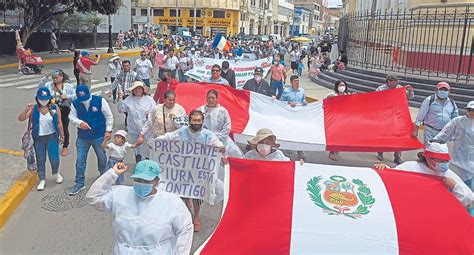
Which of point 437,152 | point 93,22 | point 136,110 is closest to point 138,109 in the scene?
point 136,110

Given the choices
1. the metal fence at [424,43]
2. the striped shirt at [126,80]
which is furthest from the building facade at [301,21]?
the striped shirt at [126,80]

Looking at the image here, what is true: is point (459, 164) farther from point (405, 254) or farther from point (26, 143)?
point (26, 143)

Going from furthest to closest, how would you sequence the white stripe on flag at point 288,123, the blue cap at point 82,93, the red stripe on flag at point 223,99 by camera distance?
the red stripe on flag at point 223,99 → the white stripe on flag at point 288,123 → the blue cap at point 82,93

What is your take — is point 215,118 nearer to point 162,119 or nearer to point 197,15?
point 162,119

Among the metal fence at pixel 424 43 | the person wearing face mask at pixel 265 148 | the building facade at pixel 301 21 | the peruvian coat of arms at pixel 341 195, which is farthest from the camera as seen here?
the building facade at pixel 301 21

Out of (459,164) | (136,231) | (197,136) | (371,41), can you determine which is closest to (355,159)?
(459,164)

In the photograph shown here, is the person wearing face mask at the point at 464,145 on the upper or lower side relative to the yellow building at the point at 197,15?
lower

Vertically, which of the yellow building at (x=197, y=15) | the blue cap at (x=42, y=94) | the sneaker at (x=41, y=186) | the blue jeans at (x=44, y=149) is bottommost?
the sneaker at (x=41, y=186)

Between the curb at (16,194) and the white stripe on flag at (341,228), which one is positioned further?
the curb at (16,194)

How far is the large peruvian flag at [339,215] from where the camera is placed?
3.97 meters

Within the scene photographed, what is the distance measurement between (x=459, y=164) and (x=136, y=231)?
15.3ft

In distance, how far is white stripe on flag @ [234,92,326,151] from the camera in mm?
8289

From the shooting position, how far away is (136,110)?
7.41 metres

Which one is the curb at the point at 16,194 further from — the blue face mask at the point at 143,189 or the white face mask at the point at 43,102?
the blue face mask at the point at 143,189
